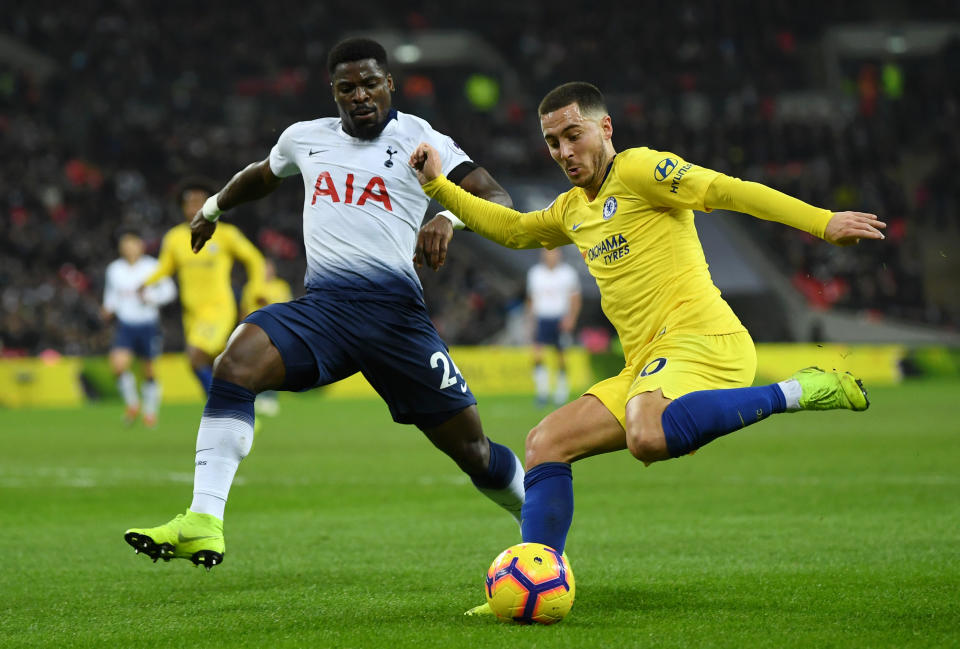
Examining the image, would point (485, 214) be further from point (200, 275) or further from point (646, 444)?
point (200, 275)

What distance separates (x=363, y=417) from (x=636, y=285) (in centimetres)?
1407

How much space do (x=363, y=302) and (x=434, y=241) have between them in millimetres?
489

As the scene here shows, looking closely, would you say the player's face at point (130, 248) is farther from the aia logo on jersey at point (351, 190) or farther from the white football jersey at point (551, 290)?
the aia logo on jersey at point (351, 190)

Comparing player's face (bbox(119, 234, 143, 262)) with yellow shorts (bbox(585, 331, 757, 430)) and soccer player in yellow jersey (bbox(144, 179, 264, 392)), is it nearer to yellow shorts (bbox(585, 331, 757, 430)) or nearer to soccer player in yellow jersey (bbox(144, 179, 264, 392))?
soccer player in yellow jersey (bbox(144, 179, 264, 392))

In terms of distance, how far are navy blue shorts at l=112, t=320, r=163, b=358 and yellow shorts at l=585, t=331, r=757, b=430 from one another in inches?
524

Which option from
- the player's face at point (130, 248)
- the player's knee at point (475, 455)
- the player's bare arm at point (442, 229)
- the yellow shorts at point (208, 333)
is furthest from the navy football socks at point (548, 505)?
the player's face at point (130, 248)

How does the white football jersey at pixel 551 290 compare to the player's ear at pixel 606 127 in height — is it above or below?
below

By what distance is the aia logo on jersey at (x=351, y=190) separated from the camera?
5.98 meters

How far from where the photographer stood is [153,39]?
34500 mm

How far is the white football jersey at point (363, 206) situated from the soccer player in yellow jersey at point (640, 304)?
15.8 inches

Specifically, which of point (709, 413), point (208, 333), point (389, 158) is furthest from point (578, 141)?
point (208, 333)

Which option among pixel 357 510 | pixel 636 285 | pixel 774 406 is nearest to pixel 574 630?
pixel 774 406

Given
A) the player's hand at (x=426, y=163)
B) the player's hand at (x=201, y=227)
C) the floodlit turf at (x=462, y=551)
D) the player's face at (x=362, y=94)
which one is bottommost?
the floodlit turf at (x=462, y=551)

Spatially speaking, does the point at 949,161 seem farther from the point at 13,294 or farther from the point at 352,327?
the point at 352,327
